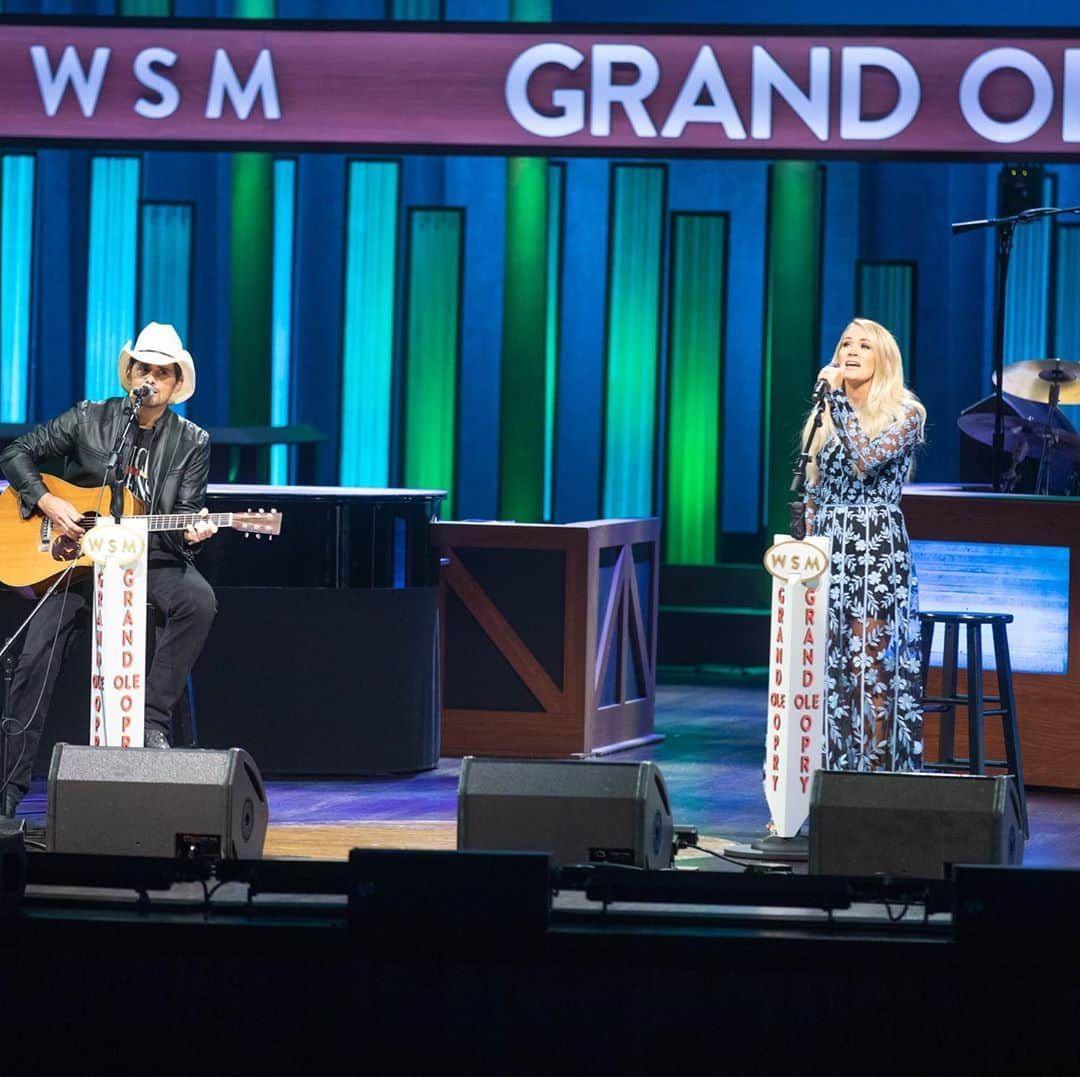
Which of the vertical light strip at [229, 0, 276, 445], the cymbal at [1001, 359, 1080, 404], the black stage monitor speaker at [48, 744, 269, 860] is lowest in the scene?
the black stage monitor speaker at [48, 744, 269, 860]

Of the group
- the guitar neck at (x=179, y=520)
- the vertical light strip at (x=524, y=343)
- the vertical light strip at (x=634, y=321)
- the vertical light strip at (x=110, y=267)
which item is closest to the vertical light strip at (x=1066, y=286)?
the vertical light strip at (x=634, y=321)

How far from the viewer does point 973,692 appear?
6289 mm

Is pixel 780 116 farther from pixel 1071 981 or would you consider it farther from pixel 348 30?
pixel 1071 981

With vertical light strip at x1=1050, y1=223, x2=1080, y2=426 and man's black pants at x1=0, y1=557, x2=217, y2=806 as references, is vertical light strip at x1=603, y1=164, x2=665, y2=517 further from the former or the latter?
man's black pants at x1=0, y1=557, x2=217, y2=806

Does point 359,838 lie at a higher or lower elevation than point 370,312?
lower

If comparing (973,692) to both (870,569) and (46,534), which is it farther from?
(46,534)

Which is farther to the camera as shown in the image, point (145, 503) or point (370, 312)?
point (370, 312)

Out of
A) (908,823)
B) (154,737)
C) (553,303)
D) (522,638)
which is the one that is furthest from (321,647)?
(553,303)

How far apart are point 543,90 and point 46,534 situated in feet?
8.10

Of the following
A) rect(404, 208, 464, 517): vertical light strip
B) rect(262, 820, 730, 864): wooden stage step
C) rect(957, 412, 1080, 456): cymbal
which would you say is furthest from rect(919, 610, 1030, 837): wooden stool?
rect(404, 208, 464, 517): vertical light strip

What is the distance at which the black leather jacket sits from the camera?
19.2ft

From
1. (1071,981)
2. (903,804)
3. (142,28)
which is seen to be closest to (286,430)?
(142,28)

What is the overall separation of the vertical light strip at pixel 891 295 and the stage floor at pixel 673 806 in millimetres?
3021

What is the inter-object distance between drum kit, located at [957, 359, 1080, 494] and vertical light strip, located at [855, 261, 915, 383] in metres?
2.18
